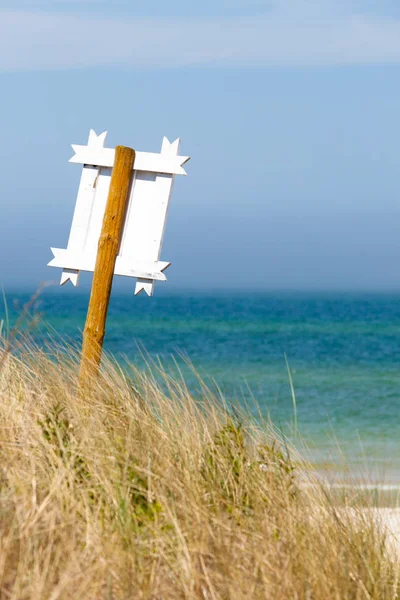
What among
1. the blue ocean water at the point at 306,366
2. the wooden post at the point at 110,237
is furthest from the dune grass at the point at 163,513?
the wooden post at the point at 110,237

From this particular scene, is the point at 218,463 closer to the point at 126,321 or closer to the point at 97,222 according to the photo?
the point at 97,222

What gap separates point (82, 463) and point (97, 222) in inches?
87.4

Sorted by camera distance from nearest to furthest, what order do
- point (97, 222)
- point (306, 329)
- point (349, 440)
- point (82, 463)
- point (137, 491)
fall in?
point (137, 491)
point (82, 463)
point (97, 222)
point (349, 440)
point (306, 329)

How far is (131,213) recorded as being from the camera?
5543mm

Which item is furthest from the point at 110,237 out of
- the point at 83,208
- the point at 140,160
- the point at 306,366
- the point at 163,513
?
the point at 306,366

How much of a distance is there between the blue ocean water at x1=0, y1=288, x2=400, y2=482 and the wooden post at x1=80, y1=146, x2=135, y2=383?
320mm

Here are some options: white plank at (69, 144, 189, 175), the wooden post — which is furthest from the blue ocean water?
white plank at (69, 144, 189, 175)

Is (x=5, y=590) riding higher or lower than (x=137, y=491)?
lower

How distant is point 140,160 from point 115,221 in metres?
0.43

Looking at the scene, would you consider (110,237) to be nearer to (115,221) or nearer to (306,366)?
(115,221)

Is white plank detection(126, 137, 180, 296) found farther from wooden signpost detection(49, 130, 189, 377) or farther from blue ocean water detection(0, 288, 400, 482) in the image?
blue ocean water detection(0, 288, 400, 482)

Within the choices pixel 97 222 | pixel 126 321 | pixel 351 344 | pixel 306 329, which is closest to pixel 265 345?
pixel 351 344

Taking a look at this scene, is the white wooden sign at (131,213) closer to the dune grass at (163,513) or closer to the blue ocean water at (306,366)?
the blue ocean water at (306,366)

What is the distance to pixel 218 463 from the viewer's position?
4.00 metres
